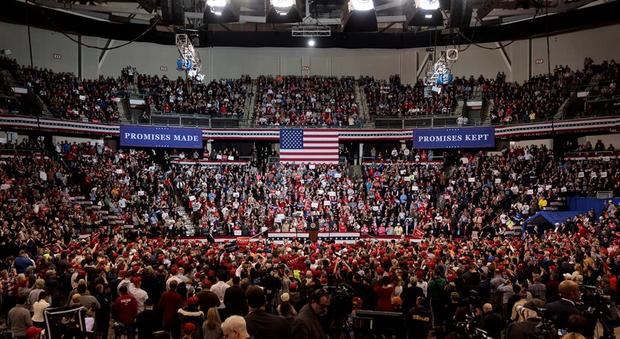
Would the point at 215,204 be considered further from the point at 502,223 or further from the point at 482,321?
the point at 482,321

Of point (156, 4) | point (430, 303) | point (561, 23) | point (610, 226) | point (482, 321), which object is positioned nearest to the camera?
point (482, 321)

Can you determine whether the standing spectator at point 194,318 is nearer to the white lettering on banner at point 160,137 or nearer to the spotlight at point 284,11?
the spotlight at point 284,11

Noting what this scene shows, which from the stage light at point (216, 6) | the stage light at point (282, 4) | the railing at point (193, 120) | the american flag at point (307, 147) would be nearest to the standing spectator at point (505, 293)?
the stage light at point (282, 4)

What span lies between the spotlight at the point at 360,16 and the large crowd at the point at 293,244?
20.4ft

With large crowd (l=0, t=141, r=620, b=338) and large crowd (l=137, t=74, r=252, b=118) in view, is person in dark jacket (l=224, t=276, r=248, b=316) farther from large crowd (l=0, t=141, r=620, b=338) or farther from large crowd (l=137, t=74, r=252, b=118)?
large crowd (l=137, t=74, r=252, b=118)

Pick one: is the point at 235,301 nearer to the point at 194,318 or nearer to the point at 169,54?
the point at 194,318

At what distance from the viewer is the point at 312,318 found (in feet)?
21.8

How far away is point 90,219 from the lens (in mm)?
31125

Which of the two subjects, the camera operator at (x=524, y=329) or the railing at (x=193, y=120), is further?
the railing at (x=193, y=120)

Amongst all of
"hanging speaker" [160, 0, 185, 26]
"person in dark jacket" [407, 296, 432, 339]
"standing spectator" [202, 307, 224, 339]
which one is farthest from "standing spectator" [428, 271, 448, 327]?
"hanging speaker" [160, 0, 185, 26]

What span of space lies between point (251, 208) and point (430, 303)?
944 inches

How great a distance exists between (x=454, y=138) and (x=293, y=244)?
2119 cm

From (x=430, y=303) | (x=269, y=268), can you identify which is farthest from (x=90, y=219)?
(x=430, y=303)

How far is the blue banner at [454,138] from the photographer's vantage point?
40375 mm
